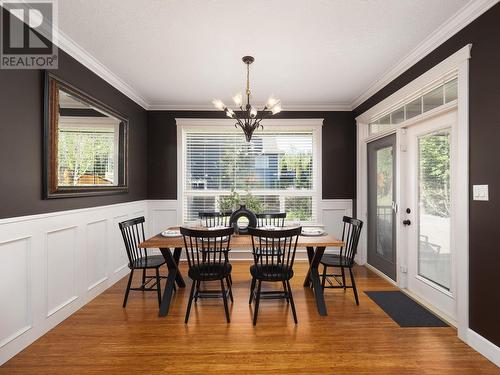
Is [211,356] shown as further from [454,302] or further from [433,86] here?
[433,86]

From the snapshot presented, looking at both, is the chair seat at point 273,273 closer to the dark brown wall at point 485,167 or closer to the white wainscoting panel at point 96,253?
the dark brown wall at point 485,167

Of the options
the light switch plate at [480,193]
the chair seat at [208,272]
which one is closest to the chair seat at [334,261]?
the chair seat at [208,272]

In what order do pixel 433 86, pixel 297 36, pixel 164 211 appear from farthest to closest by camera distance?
pixel 164 211
pixel 433 86
pixel 297 36

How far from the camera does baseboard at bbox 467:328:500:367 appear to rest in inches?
81.2

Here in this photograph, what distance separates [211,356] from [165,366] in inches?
13.9

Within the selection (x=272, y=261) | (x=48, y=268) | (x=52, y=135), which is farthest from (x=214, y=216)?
(x=52, y=135)

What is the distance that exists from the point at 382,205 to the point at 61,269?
4103 mm

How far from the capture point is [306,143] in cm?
505

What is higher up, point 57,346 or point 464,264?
point 464,264

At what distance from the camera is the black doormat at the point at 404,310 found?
8.82 ft

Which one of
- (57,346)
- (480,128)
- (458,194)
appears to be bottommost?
(57,346)

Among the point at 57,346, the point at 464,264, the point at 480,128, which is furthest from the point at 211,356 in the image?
the point at 480,128

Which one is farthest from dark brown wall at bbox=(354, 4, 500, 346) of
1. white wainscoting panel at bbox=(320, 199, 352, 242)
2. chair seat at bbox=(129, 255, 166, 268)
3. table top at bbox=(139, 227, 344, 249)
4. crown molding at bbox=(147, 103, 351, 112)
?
chair seat at bbox=(129, 255, 166, 268)

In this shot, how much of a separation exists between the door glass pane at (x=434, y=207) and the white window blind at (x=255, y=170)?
1961 mm
